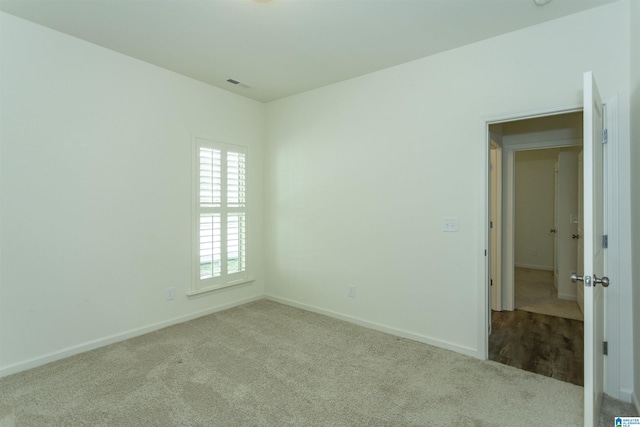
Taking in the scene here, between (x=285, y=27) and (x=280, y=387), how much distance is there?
2.76 metres

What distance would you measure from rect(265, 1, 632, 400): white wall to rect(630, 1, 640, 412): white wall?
0.07m

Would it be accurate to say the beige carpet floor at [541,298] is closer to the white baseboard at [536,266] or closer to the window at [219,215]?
the white baseboard at [536,266]

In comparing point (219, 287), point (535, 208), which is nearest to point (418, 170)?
point (219, 287)

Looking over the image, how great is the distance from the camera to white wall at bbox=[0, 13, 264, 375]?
2.55 meters

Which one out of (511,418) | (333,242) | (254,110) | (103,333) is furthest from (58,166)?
(511,418)

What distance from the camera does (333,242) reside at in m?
3.86

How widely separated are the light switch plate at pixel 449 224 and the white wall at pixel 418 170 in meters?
0.05

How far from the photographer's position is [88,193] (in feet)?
9.62

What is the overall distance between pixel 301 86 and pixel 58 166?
2567 millimetres

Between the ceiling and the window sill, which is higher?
the ceiling

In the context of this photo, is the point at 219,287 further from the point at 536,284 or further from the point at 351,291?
the point at 536,284

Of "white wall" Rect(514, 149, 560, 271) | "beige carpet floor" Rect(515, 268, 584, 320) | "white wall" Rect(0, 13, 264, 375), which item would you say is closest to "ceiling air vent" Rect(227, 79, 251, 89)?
"white wall" Rect(0, 13, 264, 375)

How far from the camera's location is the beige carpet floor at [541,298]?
13.5 feet

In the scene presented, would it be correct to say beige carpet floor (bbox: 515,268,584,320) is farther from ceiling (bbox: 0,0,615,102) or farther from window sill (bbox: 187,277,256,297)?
window sill (bbox: 187,277,256,297)
